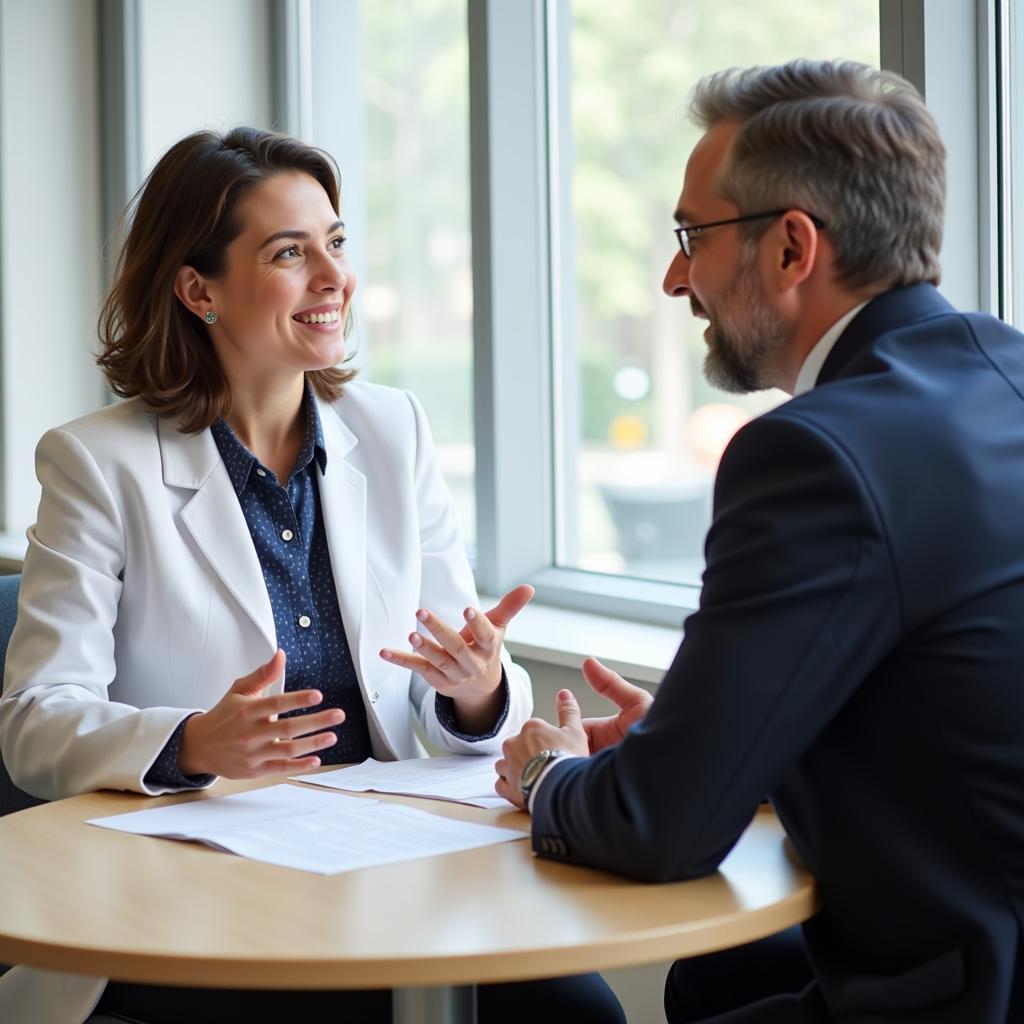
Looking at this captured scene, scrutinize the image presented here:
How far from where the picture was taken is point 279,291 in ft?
7.45

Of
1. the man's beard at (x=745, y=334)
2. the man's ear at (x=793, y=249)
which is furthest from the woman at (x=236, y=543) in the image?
the man's ear at (x=793, y=249)

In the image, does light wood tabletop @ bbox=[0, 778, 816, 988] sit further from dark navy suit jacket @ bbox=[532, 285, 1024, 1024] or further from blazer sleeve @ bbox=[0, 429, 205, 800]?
blazer sleeve @ bbox=[0, 429, 205, 800]

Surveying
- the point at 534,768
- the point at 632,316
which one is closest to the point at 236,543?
the point at 534,768

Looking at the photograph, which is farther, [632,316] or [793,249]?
[632,316]

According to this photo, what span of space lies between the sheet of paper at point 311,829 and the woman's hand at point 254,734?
0.05m

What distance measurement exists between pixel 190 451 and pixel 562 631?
102 centimetres

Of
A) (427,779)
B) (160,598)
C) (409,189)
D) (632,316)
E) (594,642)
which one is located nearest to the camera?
(427,779)

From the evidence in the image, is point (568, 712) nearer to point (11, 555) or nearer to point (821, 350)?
point (821, 350)

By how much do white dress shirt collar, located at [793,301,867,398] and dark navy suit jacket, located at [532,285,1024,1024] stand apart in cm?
15

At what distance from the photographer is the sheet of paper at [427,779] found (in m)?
1.71

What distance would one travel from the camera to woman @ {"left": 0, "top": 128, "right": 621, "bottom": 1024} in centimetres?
184

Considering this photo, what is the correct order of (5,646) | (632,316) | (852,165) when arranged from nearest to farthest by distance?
(852,165) → (5,646) → (632,316)

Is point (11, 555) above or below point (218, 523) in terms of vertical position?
below

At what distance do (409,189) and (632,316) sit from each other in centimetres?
90
